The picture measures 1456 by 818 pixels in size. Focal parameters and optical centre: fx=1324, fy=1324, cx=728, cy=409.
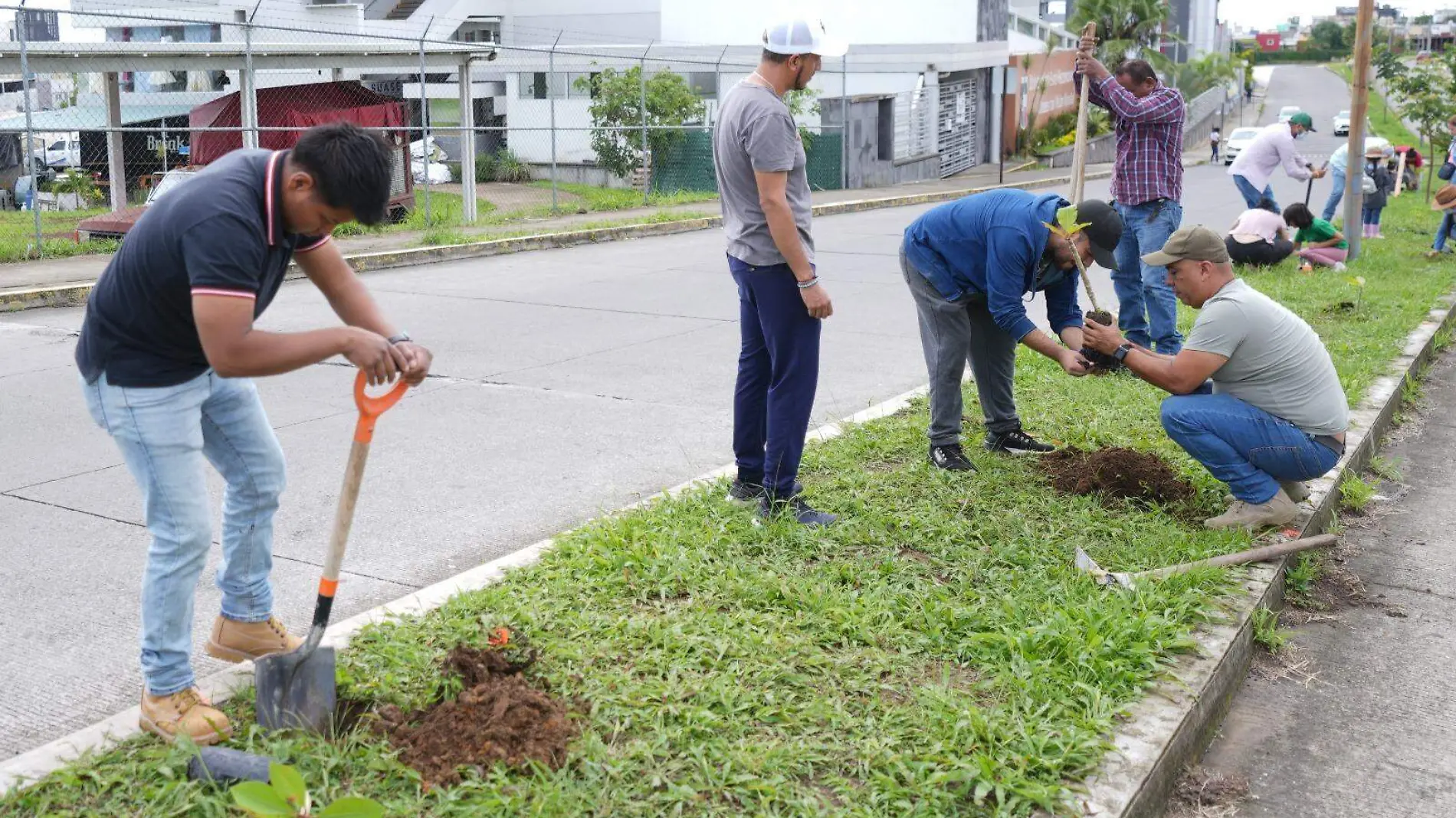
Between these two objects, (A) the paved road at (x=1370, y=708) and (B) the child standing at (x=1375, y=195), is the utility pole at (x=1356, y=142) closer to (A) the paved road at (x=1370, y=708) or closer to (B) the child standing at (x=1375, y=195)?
(B) the child standing at (x=1375, y=195)

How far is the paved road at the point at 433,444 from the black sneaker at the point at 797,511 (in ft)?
2.70

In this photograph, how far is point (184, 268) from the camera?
300 cm

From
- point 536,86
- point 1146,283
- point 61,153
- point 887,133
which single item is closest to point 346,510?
point 1146,283

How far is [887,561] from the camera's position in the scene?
184 inches

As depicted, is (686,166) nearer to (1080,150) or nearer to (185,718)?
(1080,150)

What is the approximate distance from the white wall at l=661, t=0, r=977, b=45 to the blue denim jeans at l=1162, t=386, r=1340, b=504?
27344 mm

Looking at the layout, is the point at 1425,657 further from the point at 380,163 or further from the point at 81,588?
the point at 81,588

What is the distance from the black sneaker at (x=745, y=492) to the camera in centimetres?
532

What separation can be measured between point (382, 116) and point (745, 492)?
725 inches

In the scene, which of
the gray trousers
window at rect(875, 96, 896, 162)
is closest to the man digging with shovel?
the gray trousers

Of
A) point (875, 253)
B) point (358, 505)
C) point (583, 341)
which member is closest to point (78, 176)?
point (875, 253)

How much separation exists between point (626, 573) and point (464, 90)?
16.9 m

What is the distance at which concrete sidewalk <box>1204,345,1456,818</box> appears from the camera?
11.8 feet

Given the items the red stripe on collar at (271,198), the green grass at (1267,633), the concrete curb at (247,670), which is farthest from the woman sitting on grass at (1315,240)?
the red stripe on collar at (271,198)
